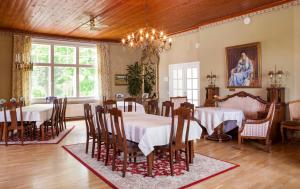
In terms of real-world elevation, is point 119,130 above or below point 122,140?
above

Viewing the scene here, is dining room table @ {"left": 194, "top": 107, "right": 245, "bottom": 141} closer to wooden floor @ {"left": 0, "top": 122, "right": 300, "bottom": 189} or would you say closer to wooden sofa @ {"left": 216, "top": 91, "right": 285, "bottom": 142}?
wooden floor @ {"left": 0, "top": 122, "right": 300, "bottom": 189}

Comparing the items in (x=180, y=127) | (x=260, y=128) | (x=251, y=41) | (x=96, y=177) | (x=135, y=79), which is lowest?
(x=96, y=177)

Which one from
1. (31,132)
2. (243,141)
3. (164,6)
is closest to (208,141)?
(243,141)

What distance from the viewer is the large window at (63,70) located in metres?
9.04

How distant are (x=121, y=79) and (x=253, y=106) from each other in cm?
604

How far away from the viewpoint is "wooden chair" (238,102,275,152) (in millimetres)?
4891

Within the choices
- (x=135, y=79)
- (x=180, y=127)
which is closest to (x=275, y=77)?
(x=180, y=127)

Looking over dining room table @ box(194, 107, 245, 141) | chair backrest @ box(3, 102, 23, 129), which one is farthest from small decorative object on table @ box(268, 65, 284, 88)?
chair backrest @ box(3, 102, 23, 129)

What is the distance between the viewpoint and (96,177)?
11.8 ft

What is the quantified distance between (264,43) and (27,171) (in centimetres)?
608

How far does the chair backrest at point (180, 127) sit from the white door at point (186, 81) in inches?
191

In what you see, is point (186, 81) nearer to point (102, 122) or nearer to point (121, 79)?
point (121, 79)

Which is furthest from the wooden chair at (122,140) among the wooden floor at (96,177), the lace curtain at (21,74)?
the lace curtain at (21,74)

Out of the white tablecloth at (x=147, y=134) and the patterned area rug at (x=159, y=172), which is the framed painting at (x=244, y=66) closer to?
the patterned area rug at (x=159, y=172)
